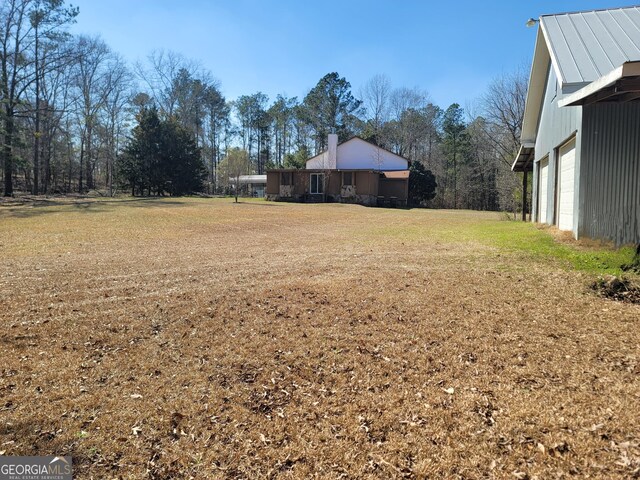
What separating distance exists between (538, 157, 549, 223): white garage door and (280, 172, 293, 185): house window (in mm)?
21856

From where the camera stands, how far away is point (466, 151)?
45.2 meters

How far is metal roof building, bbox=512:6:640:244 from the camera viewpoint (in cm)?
735

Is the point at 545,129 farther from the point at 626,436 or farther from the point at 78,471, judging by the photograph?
the point at 78,471

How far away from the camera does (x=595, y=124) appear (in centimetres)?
787

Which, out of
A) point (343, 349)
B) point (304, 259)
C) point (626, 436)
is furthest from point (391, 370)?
point (304, 259)

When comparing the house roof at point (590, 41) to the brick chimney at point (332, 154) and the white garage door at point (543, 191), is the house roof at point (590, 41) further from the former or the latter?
the brick chimney at point (332, 154)

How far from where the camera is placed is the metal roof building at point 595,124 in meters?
7.35

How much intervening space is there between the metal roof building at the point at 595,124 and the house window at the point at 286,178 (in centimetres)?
2350

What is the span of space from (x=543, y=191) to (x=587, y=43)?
5521 millimetres

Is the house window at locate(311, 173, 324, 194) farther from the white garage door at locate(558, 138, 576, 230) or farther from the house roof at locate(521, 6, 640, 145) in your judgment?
the white garage door at locate(558, 138, 576, 230)

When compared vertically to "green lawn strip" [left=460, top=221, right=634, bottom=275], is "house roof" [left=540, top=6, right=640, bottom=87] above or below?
above

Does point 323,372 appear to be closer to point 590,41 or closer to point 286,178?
point 590,41

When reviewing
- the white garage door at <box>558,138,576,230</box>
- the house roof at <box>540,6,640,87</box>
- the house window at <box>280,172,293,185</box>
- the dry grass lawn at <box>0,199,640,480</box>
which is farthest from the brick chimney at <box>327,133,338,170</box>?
the dry grass lawn at <box>0,199,640,480</box>

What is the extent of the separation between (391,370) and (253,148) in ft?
202
